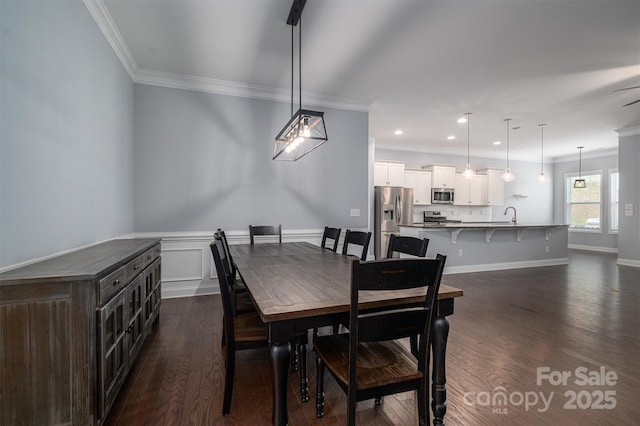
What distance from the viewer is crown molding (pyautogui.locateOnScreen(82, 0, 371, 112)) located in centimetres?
275

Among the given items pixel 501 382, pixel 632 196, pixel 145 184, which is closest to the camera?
pixel 501 382

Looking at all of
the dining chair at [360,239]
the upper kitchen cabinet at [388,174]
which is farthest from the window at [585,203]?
the dining chair at [360,239]

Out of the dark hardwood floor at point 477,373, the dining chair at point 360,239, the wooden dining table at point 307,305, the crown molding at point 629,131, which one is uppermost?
the crown molding at point 629,131

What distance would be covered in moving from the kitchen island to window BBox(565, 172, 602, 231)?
310cm

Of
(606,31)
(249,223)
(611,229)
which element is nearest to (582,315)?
(606,31)

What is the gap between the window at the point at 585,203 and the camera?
8141 mm

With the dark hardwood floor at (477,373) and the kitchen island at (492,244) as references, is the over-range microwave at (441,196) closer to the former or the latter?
the kitchen island at (492,244)

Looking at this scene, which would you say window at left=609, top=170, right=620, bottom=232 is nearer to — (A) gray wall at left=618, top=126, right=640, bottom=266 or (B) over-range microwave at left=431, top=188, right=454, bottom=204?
(A) gray wall at left=618, top=126, right=640, bottom=266

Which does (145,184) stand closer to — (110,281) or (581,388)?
(110,281)

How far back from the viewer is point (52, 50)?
1.82 metres

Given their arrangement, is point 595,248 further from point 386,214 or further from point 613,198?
point 386,214

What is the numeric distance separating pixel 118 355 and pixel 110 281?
1.59 feet

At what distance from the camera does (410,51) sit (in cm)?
313

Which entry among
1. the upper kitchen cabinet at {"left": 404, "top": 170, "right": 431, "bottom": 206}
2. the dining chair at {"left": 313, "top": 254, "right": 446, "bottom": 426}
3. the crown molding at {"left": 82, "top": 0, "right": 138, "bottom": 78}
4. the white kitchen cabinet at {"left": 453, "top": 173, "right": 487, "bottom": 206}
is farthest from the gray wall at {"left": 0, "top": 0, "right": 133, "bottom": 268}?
the white kitchen cabinet at {"left": 453, "top": 173, "right": 487, "bottom": 206}
